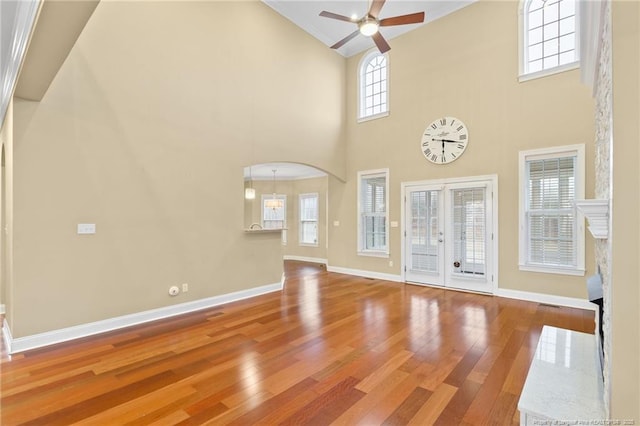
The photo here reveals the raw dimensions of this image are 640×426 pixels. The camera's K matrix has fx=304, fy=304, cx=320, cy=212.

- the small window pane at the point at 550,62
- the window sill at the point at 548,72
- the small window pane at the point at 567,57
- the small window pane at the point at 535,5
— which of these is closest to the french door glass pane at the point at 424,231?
the window sill at the point at 548,72

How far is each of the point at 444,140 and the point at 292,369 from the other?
4947 millimetres

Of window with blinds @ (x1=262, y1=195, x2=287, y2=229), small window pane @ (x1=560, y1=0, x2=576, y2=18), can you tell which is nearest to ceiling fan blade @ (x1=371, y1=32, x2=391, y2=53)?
small window pane @ (x1=560, y1=0, x2=576, y2=18)

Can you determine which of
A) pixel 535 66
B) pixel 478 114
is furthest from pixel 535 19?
pixel 478 114

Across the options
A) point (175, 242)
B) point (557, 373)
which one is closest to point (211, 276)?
point (175, 242)

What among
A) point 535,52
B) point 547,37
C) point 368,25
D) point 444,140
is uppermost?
point 547,37

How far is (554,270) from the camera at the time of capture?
15.5 ft

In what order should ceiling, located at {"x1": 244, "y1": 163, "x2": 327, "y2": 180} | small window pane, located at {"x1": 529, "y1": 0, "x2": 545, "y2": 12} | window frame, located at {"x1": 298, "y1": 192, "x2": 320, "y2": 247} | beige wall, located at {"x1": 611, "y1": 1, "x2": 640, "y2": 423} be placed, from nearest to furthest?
beige wall, located at {"x1": 611, "y1": 1, "x2": 640, "y2": 423}
small window pane, located at {"x1": 529, "y1": 0, "x2": 545, "y2": 12}
ceiling, located at {"x1": 244, "y1": 163, "x2": 327, "y2": 180}
window frame, located at {"x1": 298, "y1": 192, "x2": 320, "y2": 247}

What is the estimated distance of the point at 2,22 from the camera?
218 cm

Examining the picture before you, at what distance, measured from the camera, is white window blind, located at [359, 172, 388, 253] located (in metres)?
6.78

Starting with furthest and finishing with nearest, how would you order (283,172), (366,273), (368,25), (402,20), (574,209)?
(283,172) < (366,273) < (574,209) < (402,20) < (368,25)

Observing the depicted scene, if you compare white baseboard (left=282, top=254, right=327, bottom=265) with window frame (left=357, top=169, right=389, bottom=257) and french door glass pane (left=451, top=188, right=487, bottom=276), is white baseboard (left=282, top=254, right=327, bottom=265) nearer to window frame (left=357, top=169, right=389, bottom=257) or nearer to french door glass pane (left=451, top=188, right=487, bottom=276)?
window frame (left=357, top=169, right=389, bottom=257)

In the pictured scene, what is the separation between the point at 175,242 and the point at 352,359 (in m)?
2.91

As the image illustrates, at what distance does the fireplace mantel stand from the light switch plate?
14.9ft

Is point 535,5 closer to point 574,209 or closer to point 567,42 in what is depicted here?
point 567,42
